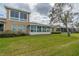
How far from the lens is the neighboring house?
22.3 feet

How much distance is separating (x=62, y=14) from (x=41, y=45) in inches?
50.1

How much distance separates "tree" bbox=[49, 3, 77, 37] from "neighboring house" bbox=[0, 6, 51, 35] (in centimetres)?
42

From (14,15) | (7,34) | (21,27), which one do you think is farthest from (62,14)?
(7,34)

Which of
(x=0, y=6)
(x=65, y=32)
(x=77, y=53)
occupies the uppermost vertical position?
(x=0, y=6)

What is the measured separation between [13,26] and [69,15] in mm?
1929

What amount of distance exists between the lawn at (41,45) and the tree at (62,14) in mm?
372

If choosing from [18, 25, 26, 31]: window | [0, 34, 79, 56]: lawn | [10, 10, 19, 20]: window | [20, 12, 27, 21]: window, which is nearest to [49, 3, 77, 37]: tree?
[0, 34, 79, 56]: lawn

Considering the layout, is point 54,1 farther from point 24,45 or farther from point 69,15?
point 24,45

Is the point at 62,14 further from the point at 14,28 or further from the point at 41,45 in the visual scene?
the point at 14,28

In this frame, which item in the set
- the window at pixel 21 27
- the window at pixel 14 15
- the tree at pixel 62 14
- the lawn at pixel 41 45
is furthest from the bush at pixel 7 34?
the tree at pixel 62 14

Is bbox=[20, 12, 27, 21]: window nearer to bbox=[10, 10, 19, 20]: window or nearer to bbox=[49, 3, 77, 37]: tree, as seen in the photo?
bbox=[10, 10, 19, 20]: window

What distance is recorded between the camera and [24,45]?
6676 mm

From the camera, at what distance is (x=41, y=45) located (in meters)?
6.68

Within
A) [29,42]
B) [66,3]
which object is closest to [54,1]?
[66,3]
